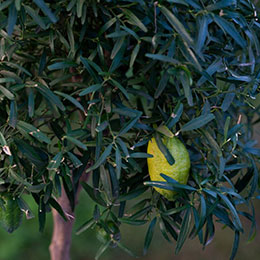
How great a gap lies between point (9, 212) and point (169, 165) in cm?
30

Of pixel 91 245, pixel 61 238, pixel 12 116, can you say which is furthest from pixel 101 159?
pixel 91 245

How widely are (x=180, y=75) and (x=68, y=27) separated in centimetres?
22

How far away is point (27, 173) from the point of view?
0.78 m

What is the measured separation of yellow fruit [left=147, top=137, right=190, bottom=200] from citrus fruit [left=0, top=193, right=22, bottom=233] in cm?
25

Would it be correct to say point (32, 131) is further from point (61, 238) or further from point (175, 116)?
point (61, 238)

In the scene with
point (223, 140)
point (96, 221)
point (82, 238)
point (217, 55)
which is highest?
point (217, 55)

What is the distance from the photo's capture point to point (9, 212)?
2.51 feet

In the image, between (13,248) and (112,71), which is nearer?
(112,71)

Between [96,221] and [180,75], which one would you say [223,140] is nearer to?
[180,75]

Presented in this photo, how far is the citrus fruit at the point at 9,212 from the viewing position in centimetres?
76

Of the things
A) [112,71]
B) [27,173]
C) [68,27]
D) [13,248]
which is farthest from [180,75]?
[13,248]

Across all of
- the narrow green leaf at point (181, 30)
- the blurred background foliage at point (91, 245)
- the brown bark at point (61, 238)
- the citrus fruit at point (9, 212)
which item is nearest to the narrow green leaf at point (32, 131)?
the citrus fruit at point (9, 212)

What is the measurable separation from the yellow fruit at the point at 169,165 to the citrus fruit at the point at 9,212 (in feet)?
0.83

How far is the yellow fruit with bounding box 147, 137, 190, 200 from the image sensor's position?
0.74 meters
